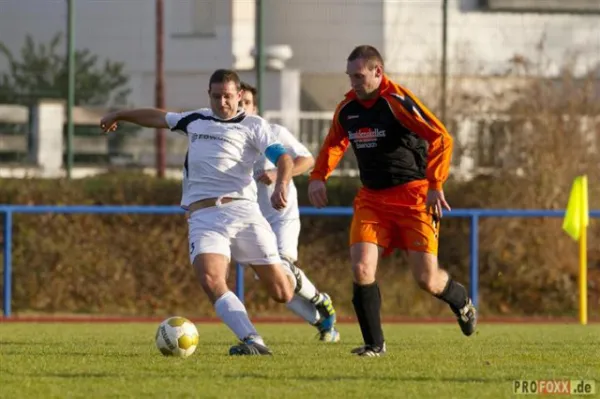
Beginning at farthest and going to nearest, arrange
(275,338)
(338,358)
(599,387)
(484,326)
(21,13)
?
(21,13)
(484,326)
(275,338)
(338,358)
(599,387)

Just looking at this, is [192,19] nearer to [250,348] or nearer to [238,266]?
[238,266]

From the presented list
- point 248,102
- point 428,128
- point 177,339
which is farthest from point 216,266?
point 248,102

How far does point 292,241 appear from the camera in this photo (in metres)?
12.7

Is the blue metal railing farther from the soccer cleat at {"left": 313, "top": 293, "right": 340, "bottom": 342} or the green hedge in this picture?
the soccer cleat at {"left": 313, "top": 293, "right": 340, "bottom": 342}

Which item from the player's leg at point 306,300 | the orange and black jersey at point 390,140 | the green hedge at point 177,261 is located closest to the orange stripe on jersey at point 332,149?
the orange and black jersey at point 390,140

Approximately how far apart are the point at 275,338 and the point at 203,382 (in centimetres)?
483

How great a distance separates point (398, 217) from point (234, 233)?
1.13 metres

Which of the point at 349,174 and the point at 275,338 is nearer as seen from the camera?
the point at 275,338

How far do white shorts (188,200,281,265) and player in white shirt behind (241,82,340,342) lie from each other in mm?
1375

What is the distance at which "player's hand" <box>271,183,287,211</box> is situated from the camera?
9773mm

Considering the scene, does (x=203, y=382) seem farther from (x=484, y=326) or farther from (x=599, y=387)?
(x=484, y=326)

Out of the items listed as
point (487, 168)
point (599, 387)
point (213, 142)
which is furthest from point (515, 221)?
point (599, 387)

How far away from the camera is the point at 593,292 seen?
18922 mm

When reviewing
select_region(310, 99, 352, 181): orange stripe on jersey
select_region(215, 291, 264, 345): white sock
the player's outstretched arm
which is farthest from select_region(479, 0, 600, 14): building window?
select_region(215, 291, 264, 345): white sock
